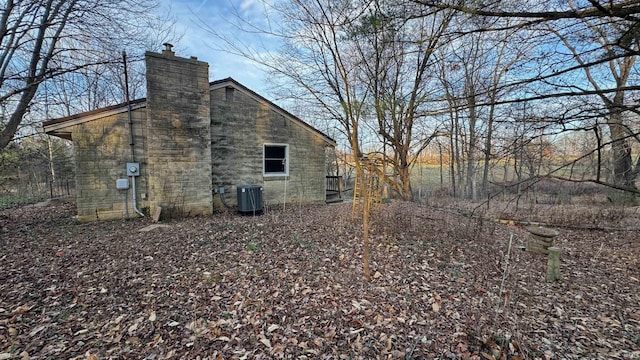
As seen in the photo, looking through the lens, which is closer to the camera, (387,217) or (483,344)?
(483,344)

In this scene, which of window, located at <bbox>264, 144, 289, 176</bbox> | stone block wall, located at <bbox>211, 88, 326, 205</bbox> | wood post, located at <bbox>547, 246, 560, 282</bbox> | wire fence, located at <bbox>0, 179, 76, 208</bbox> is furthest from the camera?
wire fence, located at <bbox>0, 179, 76, 208</bbox>

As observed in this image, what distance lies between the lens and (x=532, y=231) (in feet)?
15.2

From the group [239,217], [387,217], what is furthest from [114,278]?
[387,217]

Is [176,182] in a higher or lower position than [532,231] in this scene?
higher

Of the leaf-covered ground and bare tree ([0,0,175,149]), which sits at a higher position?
bare tree ([0,0,175,149])

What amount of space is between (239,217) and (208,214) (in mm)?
1018

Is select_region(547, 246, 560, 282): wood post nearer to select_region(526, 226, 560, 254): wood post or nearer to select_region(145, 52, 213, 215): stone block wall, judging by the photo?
select_region(526, 226, 560, 254): wood post

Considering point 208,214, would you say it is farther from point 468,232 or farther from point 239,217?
point 468,232

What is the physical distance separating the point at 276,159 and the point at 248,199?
2.15m

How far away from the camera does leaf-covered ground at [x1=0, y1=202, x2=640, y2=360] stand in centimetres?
236

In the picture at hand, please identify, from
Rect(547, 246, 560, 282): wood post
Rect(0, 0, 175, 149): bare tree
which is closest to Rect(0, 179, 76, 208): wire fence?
Rect(0, 0, 175, 149): bare tree

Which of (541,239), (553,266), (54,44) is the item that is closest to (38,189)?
(54,44)

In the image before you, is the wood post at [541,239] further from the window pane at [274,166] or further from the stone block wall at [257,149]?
the window pane at [274,166]

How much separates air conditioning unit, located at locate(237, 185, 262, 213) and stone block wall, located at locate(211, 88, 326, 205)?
814mm
